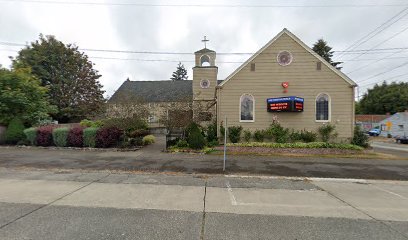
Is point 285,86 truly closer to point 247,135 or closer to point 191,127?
point 247,135

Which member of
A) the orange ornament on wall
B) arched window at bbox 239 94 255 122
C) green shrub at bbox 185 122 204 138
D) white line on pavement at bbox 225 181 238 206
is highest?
the orange ornament on wall

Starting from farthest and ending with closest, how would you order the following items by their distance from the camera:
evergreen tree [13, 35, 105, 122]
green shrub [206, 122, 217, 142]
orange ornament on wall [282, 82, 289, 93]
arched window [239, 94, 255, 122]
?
evergreen tree [13, 35, 105, 122] < green shrub [206, 122, 217, 142] < arched window [239, 94, 255, 122] < orange ornament on wall [282, 82, 289, 93]

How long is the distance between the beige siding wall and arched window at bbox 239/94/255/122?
9.9 inches

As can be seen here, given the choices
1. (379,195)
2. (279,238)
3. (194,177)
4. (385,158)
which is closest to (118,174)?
(194,177)

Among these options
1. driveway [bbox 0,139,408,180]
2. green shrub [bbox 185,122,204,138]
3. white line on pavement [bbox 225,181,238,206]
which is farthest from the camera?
green shrub [bbox 185,122,204,138]

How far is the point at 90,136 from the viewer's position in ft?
47.9

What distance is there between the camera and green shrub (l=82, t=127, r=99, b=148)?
14555mm

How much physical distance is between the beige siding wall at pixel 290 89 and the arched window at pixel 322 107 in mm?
298

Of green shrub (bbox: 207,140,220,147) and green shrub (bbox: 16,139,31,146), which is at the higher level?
green shrub (bbox: 207,140,220,147)

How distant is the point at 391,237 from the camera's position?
405 cm

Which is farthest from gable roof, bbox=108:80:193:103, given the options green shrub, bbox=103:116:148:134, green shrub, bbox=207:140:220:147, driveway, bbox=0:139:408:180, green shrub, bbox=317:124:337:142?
driveway, bbox=0:139:408:180

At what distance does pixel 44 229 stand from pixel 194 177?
16.4 feet

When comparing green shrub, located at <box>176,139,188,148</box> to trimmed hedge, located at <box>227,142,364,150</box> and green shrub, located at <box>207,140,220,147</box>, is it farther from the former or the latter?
trimmed hedge, located at <box>227,142,364,150</box>

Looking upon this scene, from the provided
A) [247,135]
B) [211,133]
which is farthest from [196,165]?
[247,135]
